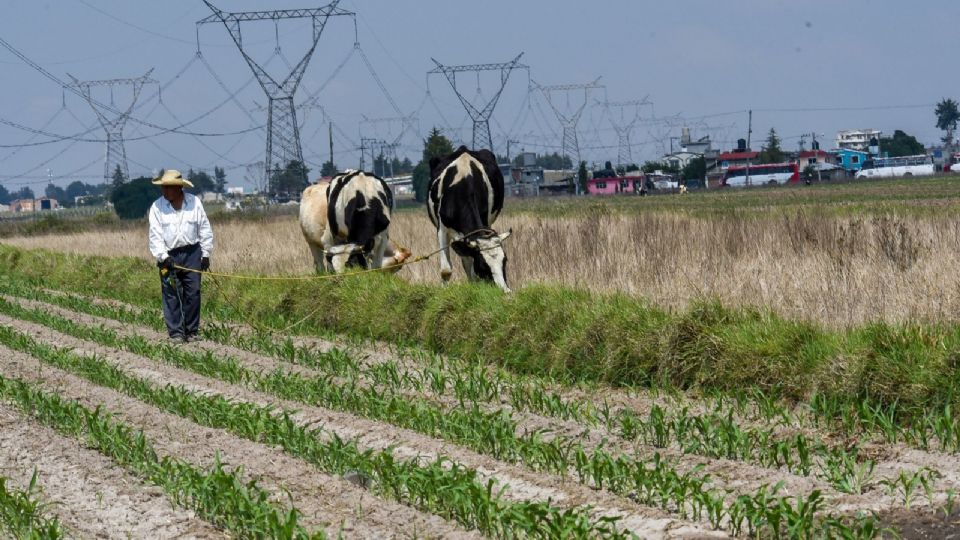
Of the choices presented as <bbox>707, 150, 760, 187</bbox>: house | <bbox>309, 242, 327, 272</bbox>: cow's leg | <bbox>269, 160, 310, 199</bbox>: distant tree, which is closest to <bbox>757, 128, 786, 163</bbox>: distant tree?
<bbox>707, 150, 760, 187</bbox>: house

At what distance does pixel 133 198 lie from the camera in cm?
8181

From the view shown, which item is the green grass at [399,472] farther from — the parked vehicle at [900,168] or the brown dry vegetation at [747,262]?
the parked vehicle at [900,168]

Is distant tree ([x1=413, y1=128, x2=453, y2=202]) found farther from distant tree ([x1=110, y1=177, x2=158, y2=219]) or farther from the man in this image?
the man

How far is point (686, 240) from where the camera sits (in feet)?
64.8

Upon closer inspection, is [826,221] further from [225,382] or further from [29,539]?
[29,539]

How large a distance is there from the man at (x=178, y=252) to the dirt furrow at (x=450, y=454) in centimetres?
226

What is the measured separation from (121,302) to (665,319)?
11685 millimetres

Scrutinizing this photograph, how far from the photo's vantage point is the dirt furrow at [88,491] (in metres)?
6.85

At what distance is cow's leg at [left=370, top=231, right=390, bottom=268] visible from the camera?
712 inches

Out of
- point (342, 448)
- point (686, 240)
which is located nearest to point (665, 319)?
point (342, 448)

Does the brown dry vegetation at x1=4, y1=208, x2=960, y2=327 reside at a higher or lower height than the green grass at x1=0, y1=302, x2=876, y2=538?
higher

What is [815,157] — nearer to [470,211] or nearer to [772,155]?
[772,155]

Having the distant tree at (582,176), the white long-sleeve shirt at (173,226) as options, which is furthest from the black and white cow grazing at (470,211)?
the distant tree at (582,176)

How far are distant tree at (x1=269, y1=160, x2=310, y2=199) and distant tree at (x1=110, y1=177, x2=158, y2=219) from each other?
8.68m
